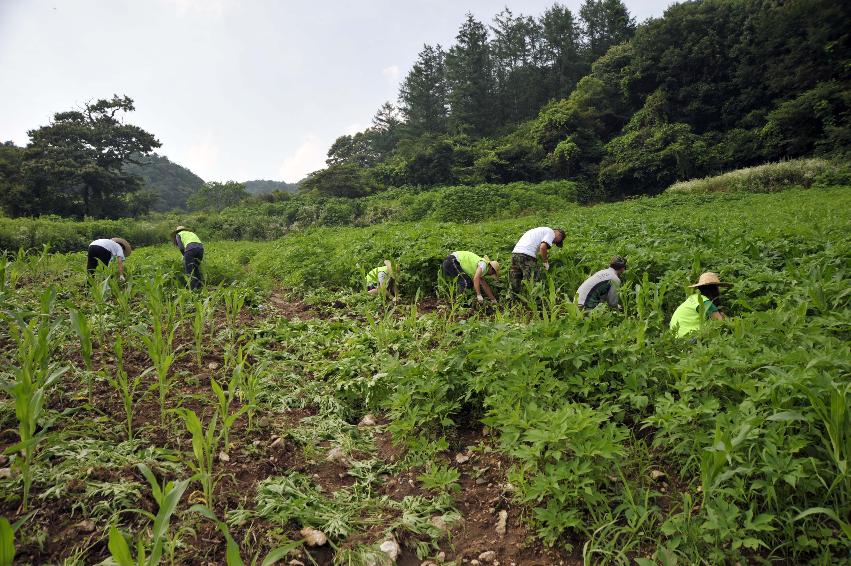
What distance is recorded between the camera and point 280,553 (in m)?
1.59

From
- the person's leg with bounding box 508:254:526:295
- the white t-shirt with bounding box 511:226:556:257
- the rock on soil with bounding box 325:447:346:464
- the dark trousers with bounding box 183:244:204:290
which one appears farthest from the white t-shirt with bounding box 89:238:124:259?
the white t-shirt with bounding box 511:226:556:257

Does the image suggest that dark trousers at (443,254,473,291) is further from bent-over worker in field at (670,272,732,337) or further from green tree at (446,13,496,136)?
green tree at (446,13,496,136)

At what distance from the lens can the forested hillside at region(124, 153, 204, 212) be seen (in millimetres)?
61656

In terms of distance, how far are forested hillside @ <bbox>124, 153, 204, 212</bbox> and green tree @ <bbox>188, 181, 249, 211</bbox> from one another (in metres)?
15.5

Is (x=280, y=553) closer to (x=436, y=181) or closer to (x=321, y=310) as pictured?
(x=321, y=310)

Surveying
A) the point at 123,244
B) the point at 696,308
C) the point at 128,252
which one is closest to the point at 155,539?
the point at 696,308

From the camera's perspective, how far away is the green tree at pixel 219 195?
148 ft

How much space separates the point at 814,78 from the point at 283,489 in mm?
37791

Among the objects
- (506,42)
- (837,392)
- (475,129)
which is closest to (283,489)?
(837,392)

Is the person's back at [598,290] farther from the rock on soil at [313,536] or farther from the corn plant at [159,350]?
the corn plant at [159,350]

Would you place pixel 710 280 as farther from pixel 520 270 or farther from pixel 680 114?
pixel 680 114

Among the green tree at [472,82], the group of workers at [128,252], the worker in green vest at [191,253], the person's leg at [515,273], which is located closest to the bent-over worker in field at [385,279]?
the person's leg at [515,273]

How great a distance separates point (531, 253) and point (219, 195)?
4726 centimetres

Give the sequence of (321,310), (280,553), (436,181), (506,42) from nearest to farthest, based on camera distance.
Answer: (280,553)
(321,310)
(436,181)
(506,42)
